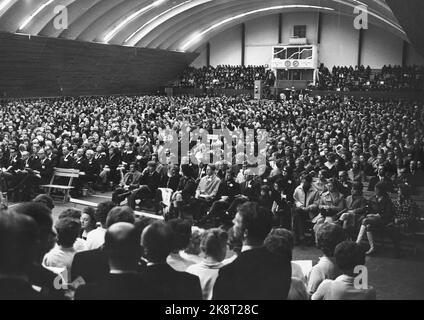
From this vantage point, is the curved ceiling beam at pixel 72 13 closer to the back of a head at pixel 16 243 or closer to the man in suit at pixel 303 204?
the man in suit at pixel 303 204

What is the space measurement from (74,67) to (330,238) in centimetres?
3281

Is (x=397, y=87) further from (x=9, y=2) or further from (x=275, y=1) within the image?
(x=9, y=2)

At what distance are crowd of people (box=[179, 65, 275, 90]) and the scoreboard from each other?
1.29m

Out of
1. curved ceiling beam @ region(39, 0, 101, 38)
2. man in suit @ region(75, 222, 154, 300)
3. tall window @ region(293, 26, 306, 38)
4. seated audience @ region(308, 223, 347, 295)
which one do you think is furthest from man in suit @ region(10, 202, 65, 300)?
tall window @ region(293, 26, 306, 38)

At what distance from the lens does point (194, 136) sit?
17266 millimetres

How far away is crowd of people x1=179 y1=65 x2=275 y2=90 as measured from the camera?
45.1 metres

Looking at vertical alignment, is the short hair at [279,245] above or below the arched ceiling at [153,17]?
below

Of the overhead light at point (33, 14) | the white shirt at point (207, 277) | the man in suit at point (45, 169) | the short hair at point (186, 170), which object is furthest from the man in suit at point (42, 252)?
the overhead light at point (33, 14)

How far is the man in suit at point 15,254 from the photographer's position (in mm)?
2666

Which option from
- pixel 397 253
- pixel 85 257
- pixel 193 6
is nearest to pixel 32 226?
pixel 85 257

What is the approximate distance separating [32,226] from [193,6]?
39011mm

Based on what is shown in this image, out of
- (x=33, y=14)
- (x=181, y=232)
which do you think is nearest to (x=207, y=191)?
(x=181, y=232)

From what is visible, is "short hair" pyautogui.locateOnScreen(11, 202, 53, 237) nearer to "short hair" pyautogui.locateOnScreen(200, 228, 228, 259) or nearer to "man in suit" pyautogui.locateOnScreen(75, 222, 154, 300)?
"man in suit" pyautogui.locateOnScreen(75, 222, 154, 300)

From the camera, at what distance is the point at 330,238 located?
16.3 ft
